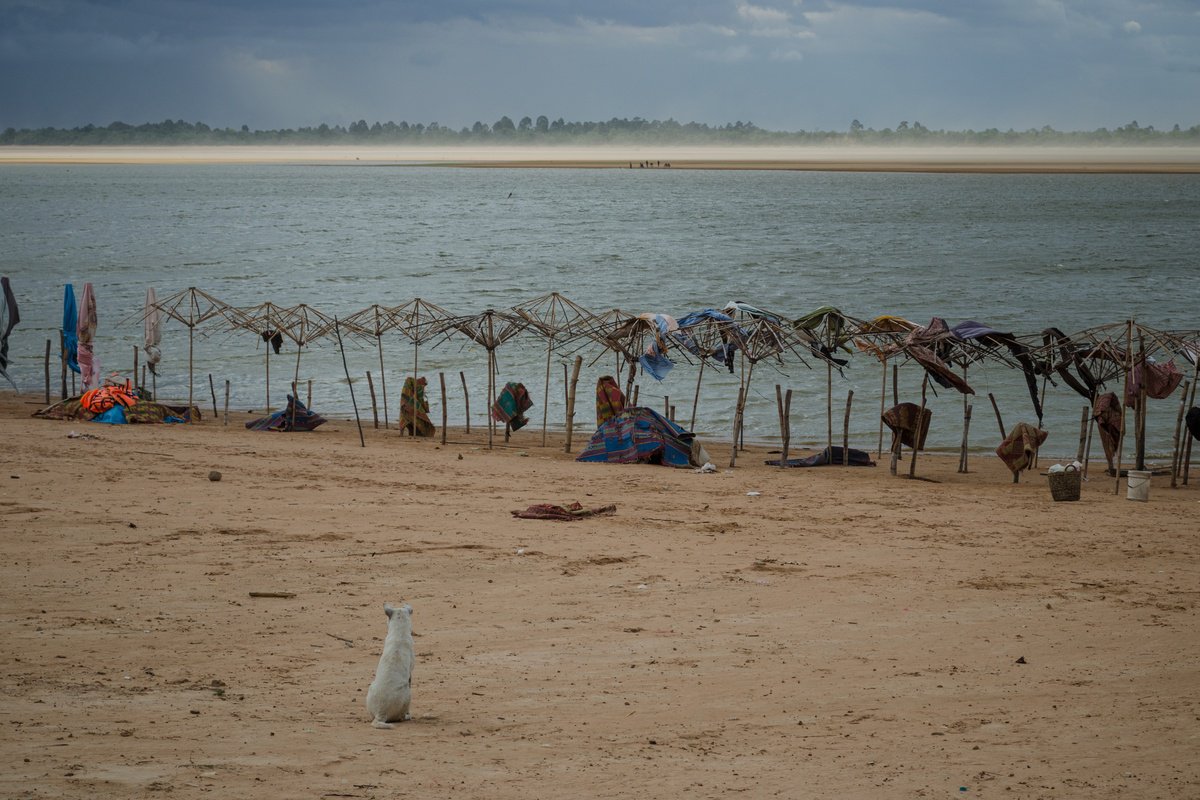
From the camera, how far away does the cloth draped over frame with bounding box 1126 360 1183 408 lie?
14.9m

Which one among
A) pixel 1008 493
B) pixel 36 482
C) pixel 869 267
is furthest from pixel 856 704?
pixel 869 267

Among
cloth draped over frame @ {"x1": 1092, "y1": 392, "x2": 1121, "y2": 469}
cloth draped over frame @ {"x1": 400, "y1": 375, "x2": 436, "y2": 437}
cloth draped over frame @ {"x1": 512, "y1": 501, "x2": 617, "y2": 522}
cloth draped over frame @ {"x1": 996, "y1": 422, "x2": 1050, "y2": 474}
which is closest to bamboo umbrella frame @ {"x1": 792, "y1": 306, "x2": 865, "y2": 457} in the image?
cloth draped over frame @ {"x1": 996, "y1": 422, "x2": 1050, "y2": 474}

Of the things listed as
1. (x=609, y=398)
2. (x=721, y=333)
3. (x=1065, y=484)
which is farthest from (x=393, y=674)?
(x=721, y=333)

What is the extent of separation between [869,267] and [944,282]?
5815mm

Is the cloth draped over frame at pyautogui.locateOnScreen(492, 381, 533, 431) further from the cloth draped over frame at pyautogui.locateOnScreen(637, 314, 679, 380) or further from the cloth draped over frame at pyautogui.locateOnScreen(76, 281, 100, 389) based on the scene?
the cloth draped over frame at pyautogui.locateOnScreen(76, 281, 100, 389)

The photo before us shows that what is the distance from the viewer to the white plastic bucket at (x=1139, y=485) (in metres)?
13.6

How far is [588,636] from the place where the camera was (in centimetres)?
825

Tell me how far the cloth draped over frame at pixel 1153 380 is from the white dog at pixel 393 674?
11.4 metres

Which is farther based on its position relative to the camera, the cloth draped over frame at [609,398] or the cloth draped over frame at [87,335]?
the cloth draped over frame at [87,335]

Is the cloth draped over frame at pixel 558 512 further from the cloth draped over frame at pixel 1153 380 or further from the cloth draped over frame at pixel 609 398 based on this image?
the cloth draped over frame at pixel 1153 380

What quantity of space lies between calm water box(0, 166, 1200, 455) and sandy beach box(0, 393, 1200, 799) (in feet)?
22.9

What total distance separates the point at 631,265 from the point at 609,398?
34.7 meters

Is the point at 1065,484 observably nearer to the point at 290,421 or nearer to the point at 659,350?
the point at 659,350

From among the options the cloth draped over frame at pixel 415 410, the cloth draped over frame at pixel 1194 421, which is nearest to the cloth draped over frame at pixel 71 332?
the cloth draped over frame at pixel 415 410
